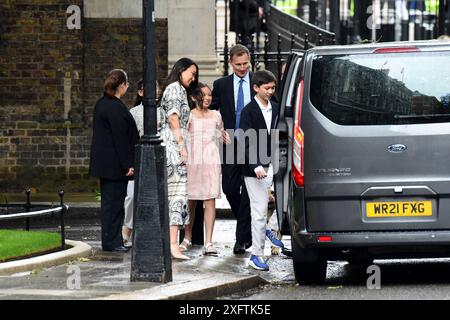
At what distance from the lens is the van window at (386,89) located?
39.3ft

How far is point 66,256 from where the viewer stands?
517 inches

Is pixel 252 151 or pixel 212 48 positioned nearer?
pixel 252 151

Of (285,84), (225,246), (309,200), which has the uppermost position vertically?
(285,84)

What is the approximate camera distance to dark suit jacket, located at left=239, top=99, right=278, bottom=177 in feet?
43.2

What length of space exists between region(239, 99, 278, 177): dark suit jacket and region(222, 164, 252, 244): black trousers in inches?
32.5

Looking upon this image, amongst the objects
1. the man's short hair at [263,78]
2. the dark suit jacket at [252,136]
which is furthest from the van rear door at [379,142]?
the man's short hair at [263,78]

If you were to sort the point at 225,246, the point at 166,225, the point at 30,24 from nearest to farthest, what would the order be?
1. the point at 166,225
2. the point at 225,246
3. the point at 30,24

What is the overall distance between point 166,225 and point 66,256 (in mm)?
1693

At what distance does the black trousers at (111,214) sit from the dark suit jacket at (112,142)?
0.12 metres

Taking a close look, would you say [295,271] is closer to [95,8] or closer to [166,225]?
[166,225]

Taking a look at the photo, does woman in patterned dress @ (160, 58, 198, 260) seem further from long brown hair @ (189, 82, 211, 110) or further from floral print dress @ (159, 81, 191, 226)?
long brown hair @ (189, 82, 211, 110)

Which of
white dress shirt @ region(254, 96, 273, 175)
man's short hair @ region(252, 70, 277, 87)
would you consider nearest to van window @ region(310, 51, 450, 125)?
man's short hair @ region(252, 70, 277, 87)

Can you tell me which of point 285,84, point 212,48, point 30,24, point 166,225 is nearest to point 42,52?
point 30,24

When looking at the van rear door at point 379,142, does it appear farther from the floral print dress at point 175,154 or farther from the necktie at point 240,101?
the necktie at point 240,101
